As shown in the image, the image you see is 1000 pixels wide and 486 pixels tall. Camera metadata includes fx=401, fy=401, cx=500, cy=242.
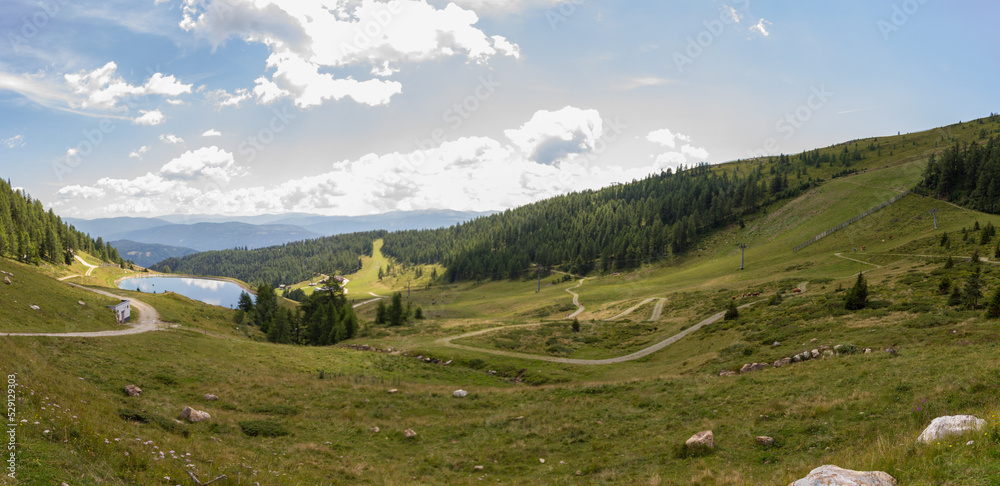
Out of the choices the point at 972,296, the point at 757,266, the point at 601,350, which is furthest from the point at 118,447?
the point at 757,266

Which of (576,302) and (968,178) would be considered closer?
(968,178)

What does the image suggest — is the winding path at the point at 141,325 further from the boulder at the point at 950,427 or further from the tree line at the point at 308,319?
the boulder at the point at 950,427

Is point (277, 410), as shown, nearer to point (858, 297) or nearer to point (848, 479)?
point (848, 479)

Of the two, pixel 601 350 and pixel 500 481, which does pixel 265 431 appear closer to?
pixel 500 481

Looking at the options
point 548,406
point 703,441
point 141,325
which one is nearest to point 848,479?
point 703,441

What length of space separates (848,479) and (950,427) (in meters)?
4.80

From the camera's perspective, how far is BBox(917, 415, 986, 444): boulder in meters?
10.3

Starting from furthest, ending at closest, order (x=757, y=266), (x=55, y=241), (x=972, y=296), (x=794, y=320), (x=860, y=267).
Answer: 1. (x=55, y=241)
2. (x=757, y=266)
3. (x=860, y=267)
4. (x=794, y=320)
5. (x=972, y=296)

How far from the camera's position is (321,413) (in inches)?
1070

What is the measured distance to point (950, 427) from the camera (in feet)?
34.9

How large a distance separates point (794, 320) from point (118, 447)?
5403 cm

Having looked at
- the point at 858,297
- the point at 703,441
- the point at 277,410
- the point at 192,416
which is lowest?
the point at 277,410

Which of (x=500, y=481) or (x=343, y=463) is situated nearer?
(x=500, y=481)

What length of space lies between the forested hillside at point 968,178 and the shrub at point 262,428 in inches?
5805
